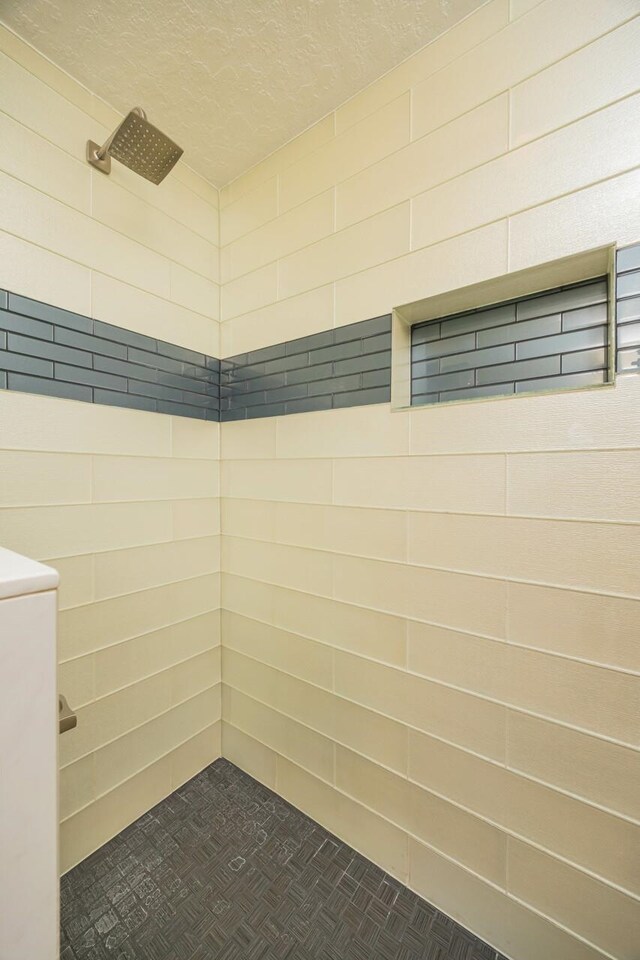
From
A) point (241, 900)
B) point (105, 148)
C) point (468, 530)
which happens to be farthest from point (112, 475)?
point (241, 900)

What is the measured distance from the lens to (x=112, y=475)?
1.34 metres

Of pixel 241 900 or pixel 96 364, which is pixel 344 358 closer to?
pixel 96 364

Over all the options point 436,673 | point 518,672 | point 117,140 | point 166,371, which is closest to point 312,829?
point 436,673

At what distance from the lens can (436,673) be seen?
1.13 m

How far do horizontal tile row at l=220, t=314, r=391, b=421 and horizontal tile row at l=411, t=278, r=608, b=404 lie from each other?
0.50ft

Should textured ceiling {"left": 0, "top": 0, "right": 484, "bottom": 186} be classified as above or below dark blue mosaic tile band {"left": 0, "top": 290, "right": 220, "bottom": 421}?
above

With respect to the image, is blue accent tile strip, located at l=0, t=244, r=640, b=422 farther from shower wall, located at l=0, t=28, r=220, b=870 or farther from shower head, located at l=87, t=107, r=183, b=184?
shower head, located at l=87, t=107, r=183, b=184

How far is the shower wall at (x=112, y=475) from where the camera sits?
3.75 ft

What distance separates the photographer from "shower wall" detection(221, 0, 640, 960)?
2.92ft

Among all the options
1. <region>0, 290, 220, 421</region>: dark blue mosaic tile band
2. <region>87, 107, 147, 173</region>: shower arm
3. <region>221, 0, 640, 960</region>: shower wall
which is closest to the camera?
<region>221, 0, 640, 960</region>: shower wall

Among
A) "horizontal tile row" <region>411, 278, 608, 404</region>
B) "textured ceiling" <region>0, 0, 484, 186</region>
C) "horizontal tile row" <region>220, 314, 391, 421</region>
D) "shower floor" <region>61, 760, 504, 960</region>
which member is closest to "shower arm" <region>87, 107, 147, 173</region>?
"textured ceiling" <region>0, 0, 484, 186</region>

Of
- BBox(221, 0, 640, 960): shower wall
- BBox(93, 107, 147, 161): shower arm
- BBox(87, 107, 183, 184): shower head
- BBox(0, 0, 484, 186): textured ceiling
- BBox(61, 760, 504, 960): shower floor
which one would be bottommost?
BBox(61, 760, 504, 960): shower floor

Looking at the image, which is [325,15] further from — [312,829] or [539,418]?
[312,829]

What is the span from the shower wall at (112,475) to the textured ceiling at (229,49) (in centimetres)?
13
